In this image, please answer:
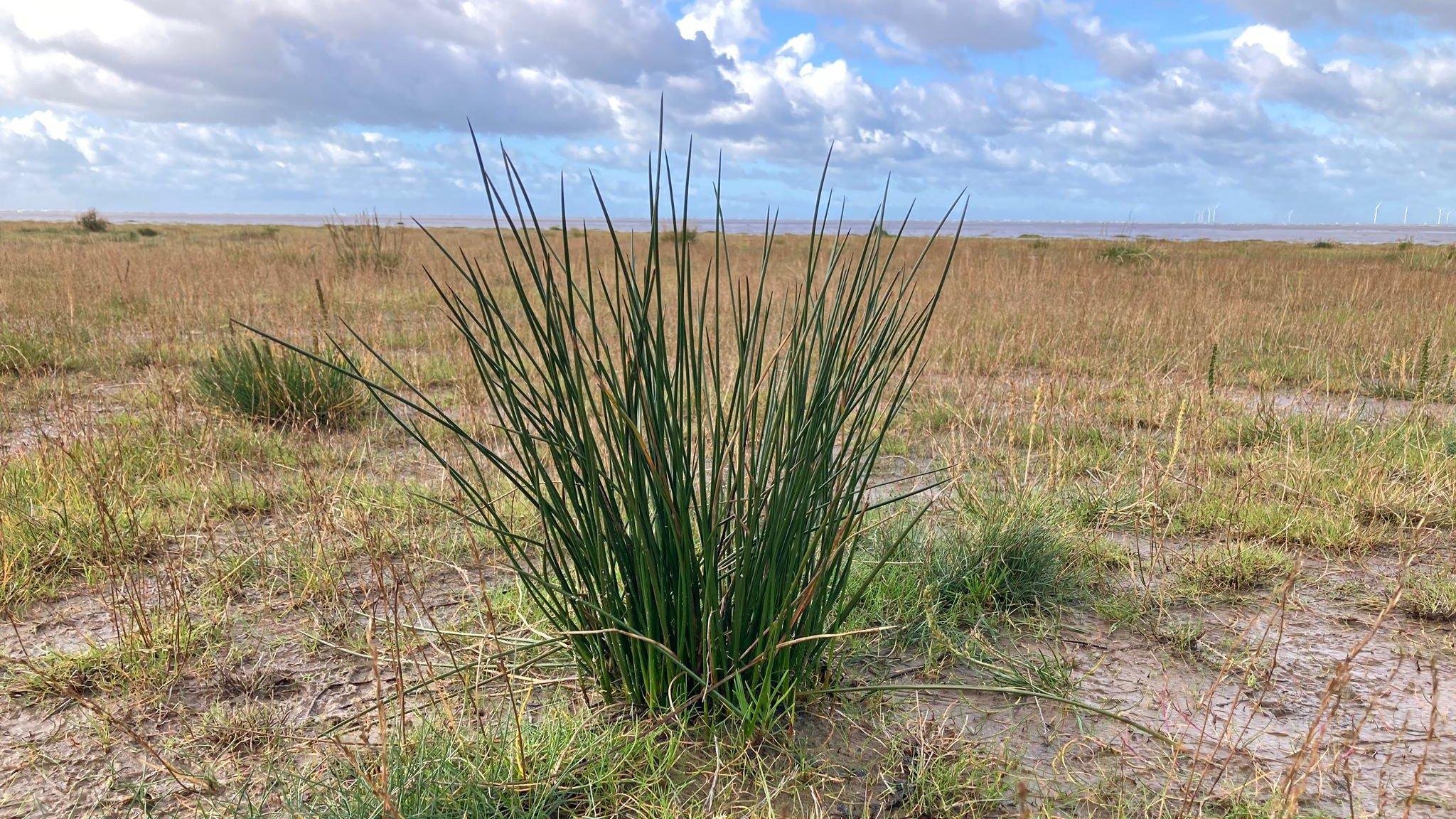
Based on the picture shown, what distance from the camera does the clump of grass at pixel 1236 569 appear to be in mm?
2422

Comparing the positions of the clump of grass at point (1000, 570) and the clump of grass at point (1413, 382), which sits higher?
the clump of grass at point (1413, 382)

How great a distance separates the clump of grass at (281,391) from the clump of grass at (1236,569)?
367cm

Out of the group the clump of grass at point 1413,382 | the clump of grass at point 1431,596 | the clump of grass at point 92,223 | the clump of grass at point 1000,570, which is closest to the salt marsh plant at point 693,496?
the clump of grass at point 1000,570

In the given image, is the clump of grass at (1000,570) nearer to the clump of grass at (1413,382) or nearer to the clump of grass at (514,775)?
the clump of grass at (514,775)

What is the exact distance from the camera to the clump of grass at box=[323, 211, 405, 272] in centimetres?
990

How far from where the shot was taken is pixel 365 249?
10.0 metres

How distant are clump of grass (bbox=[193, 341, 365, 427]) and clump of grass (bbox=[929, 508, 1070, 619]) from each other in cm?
301

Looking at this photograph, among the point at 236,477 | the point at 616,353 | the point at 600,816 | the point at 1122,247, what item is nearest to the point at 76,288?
the point at 616,353

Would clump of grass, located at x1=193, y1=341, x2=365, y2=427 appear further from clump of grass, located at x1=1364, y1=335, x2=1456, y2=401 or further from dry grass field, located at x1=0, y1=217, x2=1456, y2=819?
clump of grass, located at x1=1364, y1=335, x2=1456, y2=401

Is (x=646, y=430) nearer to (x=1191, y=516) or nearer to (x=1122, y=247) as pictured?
(x=1191, y=516)

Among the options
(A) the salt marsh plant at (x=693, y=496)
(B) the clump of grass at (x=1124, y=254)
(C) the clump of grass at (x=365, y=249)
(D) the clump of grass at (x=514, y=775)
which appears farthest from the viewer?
(B) the clump of grass at (x=1124, y=254)

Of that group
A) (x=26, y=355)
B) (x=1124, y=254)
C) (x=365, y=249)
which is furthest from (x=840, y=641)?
(x=1124, y=254)

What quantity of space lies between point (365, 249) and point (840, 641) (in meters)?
9.79

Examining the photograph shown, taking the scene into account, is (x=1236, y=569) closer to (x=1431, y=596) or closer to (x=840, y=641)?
(x=1431, y=596)
